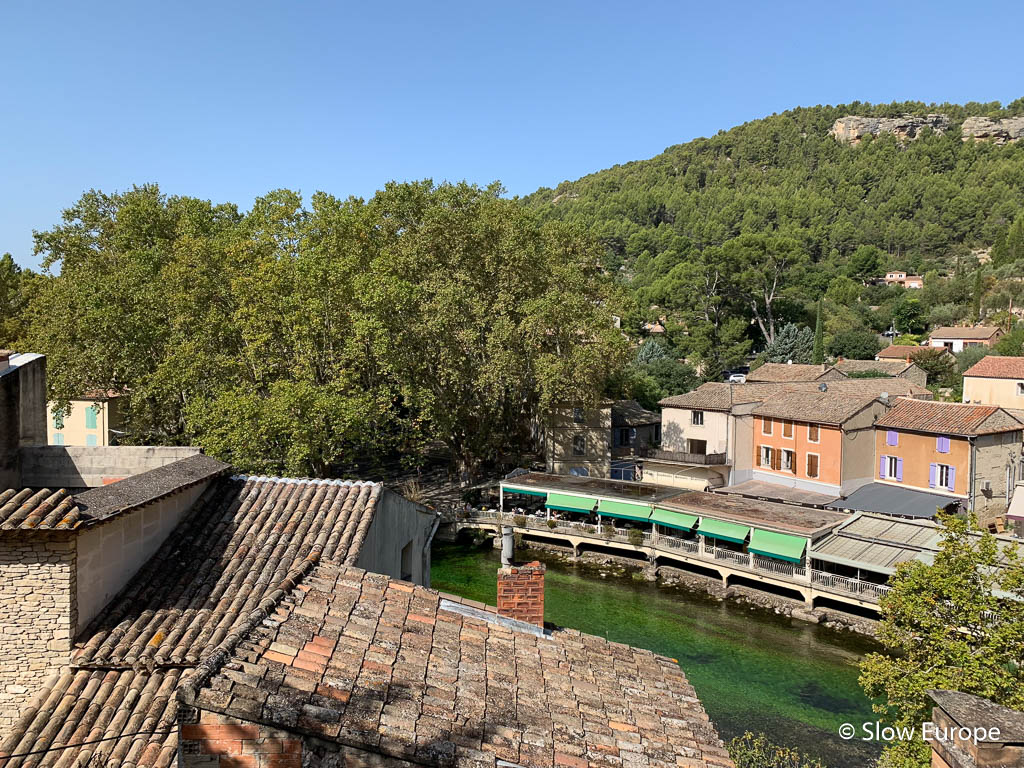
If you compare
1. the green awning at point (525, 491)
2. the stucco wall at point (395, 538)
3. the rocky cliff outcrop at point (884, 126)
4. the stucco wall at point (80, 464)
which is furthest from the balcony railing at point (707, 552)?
the rocky cliff outcrop at point (884, 126)

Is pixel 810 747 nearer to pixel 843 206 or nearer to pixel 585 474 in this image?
pixel 585 474

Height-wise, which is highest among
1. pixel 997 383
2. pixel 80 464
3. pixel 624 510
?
pixel 997 383

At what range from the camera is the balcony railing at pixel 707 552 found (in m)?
23.0

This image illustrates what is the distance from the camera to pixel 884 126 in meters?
149

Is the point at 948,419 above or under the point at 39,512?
under

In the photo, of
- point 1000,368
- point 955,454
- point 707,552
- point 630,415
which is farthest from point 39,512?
point 1000,368

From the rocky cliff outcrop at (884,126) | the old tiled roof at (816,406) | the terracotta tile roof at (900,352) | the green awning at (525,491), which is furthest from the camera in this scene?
the rocky cliff outcrop at (884,126)

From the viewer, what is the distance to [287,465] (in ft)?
79.4

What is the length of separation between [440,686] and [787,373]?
43953 mm

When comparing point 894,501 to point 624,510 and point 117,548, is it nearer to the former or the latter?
point 624,510

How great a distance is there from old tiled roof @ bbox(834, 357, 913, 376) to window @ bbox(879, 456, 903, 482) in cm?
2033

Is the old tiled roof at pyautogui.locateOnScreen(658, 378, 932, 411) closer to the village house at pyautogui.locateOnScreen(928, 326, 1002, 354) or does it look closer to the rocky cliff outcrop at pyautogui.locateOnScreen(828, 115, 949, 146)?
the village house at pyautogui.locateOnScreen(928, 326, 1002, 354)

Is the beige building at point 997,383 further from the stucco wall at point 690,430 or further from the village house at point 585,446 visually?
the village house at point 585,446

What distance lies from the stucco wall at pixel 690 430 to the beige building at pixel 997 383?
1687cm
